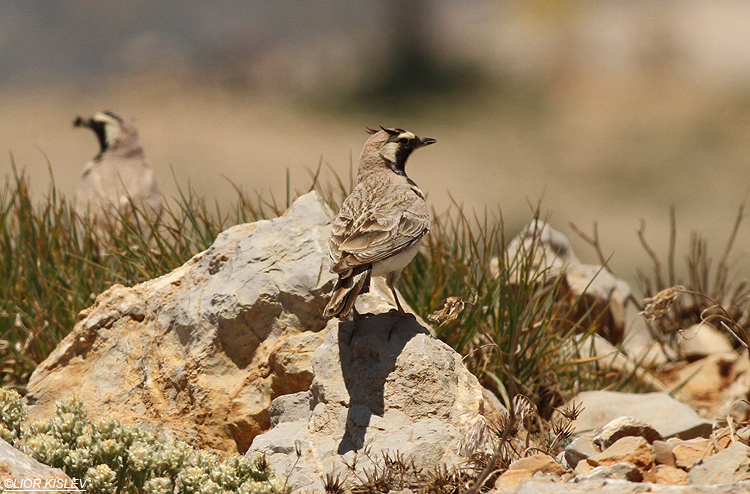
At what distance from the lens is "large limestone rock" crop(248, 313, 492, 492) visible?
365 cm

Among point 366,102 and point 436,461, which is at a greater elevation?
point 366,102

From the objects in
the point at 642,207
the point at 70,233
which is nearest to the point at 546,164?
the point at 642,207

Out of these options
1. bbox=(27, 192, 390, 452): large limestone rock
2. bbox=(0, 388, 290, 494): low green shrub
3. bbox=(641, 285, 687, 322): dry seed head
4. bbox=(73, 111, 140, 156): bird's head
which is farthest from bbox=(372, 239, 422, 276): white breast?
bbox=(73, 111, 140, 156): bird's head

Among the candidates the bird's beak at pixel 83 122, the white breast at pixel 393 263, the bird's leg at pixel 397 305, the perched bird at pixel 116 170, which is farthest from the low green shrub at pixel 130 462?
the bird's beak at pixel 83 122

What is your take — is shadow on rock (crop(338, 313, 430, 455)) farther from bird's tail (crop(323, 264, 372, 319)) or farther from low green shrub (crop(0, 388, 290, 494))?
low green shrub (crop(0, 388, 290, 494))

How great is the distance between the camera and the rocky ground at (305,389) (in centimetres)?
345

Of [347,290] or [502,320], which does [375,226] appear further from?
[502,320]

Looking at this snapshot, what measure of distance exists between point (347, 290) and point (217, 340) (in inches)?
41.3

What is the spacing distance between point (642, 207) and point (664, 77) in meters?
15.0

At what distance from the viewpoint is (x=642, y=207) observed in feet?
93.9

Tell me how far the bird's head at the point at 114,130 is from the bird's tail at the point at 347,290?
5.70 m

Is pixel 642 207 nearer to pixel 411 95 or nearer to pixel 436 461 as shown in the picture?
pixel 411 95

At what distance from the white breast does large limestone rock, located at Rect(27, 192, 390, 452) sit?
400 mm

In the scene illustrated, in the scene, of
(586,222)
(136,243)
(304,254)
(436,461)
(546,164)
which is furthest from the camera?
(546,164)
